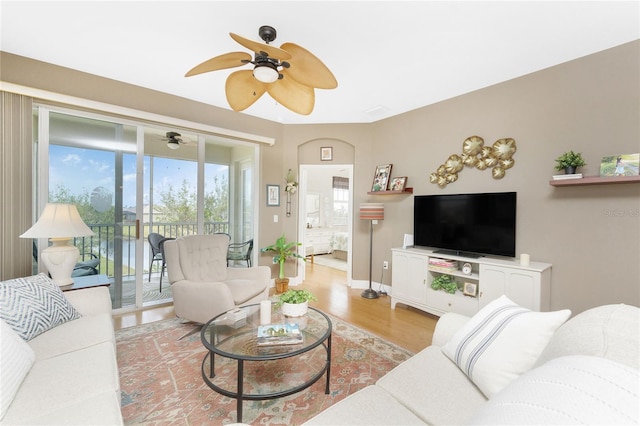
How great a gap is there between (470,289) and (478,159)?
1.49 meters

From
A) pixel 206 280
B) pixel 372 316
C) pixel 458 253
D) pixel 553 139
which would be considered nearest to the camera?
pixel 553 139

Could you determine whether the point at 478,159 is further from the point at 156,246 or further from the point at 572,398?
the point at 156,246

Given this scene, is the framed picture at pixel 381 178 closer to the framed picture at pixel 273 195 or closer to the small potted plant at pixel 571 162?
the framed picture at pixel 273 195

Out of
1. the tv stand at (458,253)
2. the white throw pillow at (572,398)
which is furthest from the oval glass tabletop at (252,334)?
the tv stand at (458,253)

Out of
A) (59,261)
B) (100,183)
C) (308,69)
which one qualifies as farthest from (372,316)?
(100,183)

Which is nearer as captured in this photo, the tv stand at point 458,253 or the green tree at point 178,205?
the tv stand at point 458,253

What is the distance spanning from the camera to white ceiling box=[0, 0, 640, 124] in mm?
1924

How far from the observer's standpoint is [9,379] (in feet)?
3.67

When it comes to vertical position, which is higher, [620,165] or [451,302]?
[620,165]

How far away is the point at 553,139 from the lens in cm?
267

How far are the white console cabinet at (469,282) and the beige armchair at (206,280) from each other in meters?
1.70

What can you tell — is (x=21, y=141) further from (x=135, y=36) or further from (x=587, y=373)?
(x=587, y=373)

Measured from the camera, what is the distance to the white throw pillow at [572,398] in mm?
452

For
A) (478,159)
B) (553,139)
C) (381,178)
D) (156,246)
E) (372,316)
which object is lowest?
(372,316)
